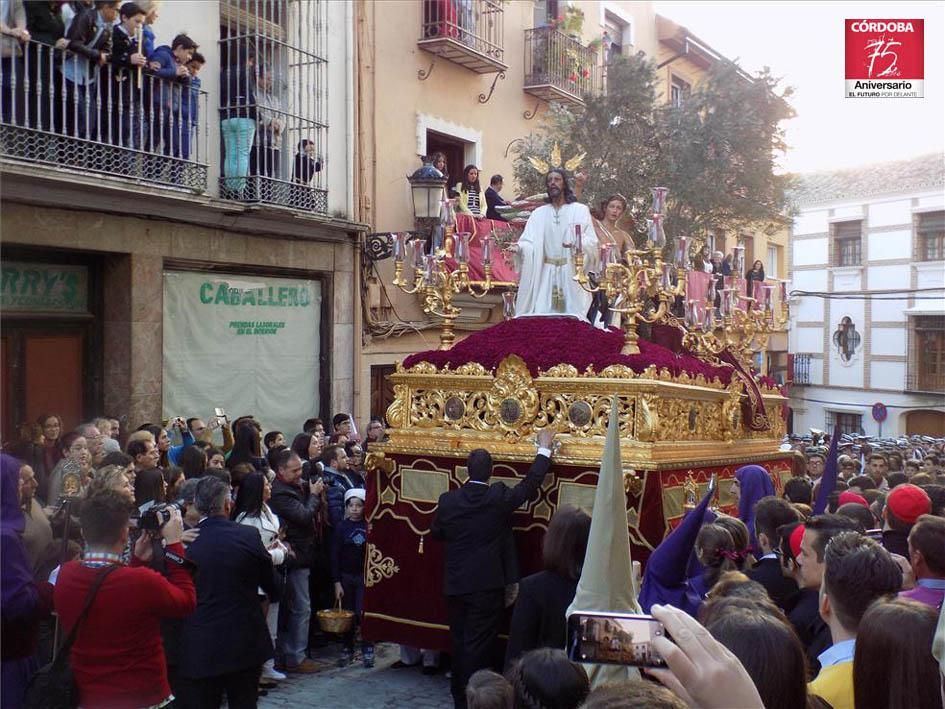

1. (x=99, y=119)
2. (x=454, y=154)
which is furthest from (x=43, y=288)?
(x=454, y=154)

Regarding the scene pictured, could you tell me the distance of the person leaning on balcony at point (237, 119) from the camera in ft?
32.7

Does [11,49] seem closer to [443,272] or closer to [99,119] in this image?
[99,119]

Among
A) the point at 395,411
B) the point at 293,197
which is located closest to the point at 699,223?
the point at 293,197

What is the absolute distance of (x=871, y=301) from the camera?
28484 millimetres

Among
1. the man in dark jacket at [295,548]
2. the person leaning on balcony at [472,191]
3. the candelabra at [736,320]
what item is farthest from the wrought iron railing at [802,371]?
the man in dark jacket at [295,548]

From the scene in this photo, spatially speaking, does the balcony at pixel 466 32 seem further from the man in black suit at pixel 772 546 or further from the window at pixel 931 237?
the window at pixel 931 237

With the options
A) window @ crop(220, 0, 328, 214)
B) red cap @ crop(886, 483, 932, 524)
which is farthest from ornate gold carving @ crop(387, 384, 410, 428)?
window @ crop(220, 0, 328, 214)

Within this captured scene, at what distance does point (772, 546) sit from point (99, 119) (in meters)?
6.72

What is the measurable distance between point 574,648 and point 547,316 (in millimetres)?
5066

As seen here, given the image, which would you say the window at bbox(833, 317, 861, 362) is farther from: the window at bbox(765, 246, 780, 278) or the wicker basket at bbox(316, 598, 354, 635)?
the wicker basket at bbox(316, 598, 354, 635)

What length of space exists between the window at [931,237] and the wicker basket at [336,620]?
24.7 m

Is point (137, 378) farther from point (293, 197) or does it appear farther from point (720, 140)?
point (720, 140)

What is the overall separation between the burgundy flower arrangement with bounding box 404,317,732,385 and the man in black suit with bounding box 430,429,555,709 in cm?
82

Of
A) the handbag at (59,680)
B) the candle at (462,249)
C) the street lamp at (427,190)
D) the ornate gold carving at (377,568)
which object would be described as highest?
the street lamp at (427,190)
